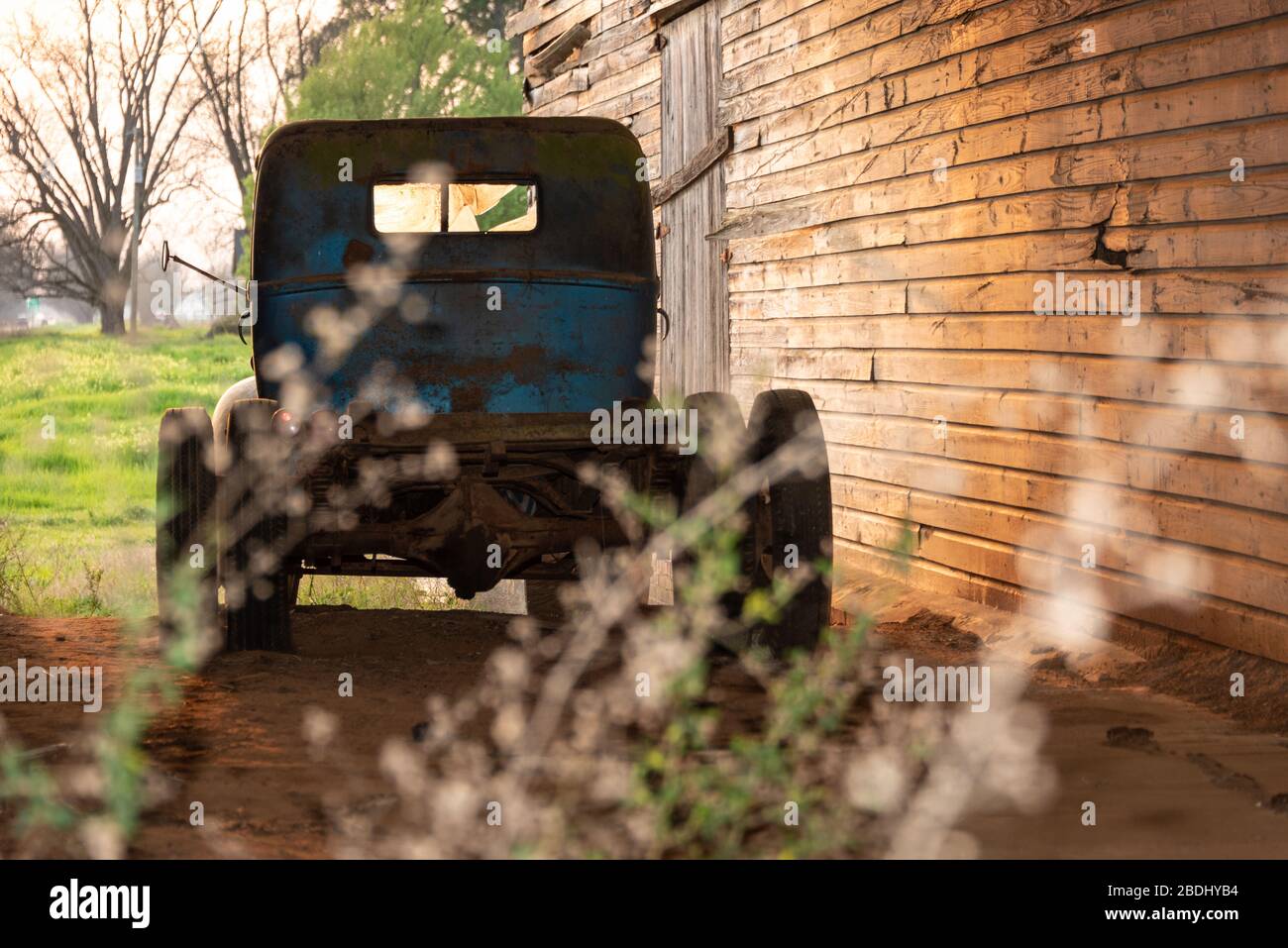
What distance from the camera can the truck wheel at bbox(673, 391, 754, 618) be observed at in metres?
6.01

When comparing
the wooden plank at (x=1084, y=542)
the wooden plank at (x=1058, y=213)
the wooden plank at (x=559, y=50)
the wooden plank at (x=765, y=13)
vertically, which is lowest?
the wooden plank at (x=1084, y=542)

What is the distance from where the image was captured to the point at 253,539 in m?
6.02

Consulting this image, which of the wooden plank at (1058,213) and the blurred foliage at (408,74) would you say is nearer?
the wooden plank at (1058,213)

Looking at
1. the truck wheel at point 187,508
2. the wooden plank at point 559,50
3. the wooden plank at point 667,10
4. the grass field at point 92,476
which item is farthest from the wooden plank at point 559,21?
the truck wheel at point 187,508

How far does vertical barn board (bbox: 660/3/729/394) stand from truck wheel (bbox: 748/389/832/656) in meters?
5.65

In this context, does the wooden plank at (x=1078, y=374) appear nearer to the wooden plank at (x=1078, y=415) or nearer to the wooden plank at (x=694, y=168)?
the wooden plank at (x=1078, y=415)

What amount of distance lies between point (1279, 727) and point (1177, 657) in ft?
3.32

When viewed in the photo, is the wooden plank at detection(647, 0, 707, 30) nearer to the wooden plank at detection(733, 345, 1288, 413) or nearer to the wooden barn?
the wooden barn

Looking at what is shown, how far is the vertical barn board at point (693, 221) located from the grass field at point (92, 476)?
2.71m

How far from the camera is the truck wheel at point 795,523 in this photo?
598 centimetres

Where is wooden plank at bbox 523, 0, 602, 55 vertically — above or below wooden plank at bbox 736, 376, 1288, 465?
above

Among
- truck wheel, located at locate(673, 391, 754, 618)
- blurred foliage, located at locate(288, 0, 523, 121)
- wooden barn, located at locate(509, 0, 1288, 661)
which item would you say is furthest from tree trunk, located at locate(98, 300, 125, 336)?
truck wheel, located at locate(673, 391, 754, 618)

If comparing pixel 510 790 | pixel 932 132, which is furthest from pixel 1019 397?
pixel 510 790

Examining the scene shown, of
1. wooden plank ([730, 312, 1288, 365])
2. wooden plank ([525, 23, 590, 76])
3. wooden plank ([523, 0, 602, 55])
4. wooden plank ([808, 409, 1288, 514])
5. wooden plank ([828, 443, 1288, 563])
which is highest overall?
wooden plank ([523, 0, 602, 55])
